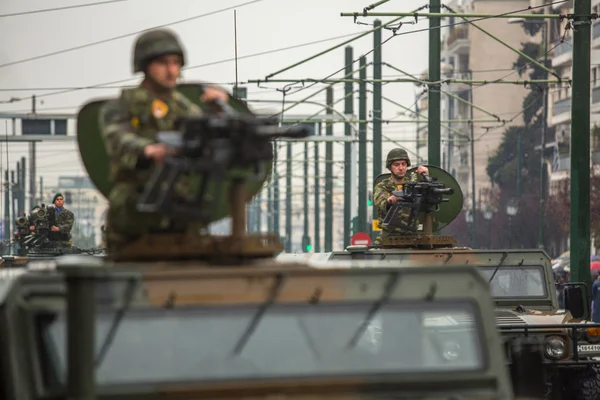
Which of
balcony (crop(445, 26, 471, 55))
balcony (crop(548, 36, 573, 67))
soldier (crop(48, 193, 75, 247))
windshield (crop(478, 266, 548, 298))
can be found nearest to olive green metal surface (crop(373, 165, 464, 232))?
windshield (crop(478, 266, 548, 298))

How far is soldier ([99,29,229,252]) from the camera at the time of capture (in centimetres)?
757

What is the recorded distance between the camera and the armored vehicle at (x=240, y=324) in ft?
22.4

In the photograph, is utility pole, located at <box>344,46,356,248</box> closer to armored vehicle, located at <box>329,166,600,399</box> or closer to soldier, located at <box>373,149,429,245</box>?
armored vehicle, located at <box>329,166,600,399</box>

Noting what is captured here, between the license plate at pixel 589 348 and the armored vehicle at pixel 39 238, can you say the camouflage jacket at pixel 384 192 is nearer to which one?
the license plate at pixel 589 348

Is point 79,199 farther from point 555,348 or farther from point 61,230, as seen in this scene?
point 555,348

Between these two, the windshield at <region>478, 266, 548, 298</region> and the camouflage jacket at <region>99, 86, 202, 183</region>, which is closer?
the camouflage jacket at <region>99, 86, 202, 183</region>

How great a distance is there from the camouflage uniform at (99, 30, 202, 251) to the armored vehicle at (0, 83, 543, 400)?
0.87 feet

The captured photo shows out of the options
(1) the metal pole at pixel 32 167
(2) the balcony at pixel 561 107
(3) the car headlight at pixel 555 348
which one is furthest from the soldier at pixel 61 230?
(2) the balcony at pixel 561 107

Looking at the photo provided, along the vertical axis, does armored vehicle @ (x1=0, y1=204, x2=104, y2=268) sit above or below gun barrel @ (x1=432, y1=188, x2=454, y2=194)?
below

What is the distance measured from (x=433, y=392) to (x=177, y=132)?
151 centimetres

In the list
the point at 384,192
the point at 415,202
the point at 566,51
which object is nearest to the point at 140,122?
the point at 415,202

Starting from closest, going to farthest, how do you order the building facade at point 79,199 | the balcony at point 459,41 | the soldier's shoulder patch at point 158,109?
the soldier's shoulder patch at point 158,109 < the building facade at point 79,199 < the balcony at point 459,41

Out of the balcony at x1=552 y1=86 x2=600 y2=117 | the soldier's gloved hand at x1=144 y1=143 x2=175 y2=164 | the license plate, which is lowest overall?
the license plate

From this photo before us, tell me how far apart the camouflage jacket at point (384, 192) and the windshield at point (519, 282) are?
1182 millimetres
